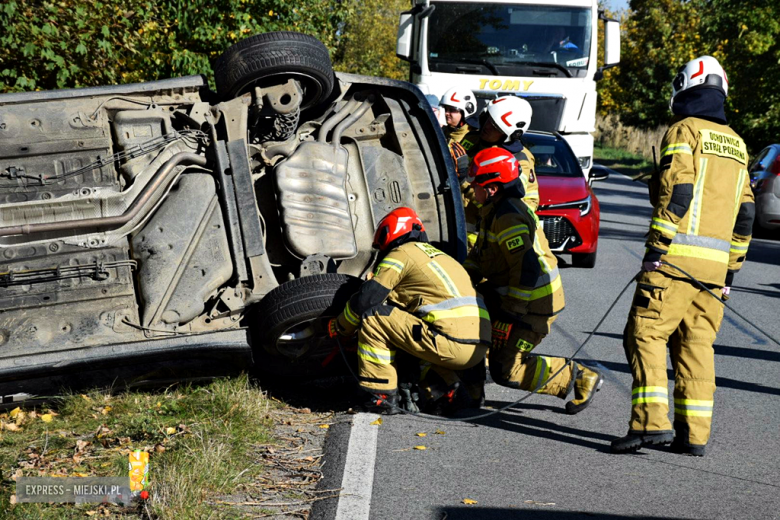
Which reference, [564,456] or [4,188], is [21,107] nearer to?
[4,188]

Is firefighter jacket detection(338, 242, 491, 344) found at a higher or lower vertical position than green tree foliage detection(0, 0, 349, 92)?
lower

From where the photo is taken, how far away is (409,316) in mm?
5426

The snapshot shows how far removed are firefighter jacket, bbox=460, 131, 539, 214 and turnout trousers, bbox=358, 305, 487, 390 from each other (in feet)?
4.94

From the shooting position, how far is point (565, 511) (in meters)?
4.21

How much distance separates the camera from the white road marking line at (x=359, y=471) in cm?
416

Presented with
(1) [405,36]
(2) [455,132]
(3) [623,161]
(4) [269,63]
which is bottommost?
(3) [623,161]

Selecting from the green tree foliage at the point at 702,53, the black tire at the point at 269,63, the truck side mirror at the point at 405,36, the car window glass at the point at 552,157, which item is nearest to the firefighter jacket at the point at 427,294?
the black tire at the point at 269,63

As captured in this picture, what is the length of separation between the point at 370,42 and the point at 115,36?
29.8m

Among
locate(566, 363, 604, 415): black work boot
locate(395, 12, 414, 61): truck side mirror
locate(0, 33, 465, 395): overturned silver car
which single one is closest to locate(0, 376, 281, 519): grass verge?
locate(0, 33, 465, 395): overturned silver car

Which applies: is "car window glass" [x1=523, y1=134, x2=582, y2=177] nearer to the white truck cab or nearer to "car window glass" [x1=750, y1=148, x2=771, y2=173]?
the white truck cab

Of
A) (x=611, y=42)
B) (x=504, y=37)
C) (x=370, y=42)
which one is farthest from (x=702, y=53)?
(x=504, y=37)

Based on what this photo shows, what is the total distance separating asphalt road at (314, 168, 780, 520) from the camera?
4.26 metres

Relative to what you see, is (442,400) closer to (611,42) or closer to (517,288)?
(517,288)

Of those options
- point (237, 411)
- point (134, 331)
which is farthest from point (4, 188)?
point (237, 411)
